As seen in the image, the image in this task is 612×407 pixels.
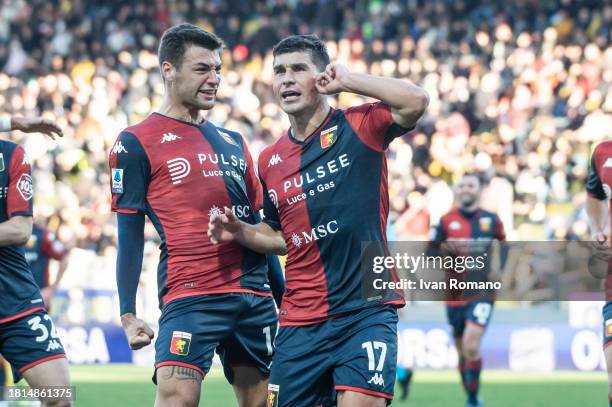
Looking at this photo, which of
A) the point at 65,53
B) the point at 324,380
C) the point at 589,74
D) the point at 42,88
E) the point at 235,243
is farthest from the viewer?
the point at 65,53

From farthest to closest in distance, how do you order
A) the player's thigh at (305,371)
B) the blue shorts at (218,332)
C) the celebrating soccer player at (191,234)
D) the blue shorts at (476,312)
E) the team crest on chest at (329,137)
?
1. the blue shorts at (476,312)
2. the celebrating soccer player at (191,234)
3. the blue shorts at (218,332)
4. the team crest on chest at (329,137)
5. the player's thigh at (305,371)

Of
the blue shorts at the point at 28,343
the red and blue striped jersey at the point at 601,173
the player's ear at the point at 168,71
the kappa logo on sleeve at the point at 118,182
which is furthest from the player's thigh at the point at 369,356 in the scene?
the red and blue striped jersey at the point at 601,173

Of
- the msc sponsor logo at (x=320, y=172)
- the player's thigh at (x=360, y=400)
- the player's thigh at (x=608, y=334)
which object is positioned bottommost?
the player's thigh at (x=360, y=400)

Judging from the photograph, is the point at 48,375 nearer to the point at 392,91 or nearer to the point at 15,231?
the point at 15,231

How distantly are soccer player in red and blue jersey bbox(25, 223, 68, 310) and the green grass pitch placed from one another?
4.33ft

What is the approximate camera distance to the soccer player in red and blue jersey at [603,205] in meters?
7.76

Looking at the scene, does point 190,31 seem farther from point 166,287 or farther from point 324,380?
point 324,380

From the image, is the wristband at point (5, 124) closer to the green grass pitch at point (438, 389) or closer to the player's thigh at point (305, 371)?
the player's thigh at point (305, 371)

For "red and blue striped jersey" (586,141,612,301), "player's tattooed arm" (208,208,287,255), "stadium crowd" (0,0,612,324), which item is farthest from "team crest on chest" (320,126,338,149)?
"stadium crowd" (0,0,612,324)

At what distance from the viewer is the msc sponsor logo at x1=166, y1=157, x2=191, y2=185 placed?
22.1 ft

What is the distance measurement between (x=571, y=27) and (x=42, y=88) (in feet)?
38.0

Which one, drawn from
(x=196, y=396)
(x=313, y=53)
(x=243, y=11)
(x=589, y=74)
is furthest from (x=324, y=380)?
(x=243, y=11)

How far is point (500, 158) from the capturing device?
21141 mm

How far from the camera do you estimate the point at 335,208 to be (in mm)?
6164
